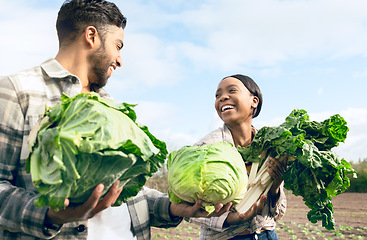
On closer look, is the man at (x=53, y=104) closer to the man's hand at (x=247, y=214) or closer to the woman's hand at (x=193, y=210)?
the woman's hand at (x=193, y=210)

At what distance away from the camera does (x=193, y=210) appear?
9.21ft

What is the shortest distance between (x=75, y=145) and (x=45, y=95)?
0.90 metres

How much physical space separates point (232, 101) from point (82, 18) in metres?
1.72

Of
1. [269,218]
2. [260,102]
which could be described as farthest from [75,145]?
[260,102]

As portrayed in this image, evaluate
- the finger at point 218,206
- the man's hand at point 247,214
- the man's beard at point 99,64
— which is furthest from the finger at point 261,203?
the man's beard at point 99,64

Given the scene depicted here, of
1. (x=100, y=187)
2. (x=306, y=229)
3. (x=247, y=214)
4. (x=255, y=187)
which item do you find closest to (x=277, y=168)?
(x=255, y=187)

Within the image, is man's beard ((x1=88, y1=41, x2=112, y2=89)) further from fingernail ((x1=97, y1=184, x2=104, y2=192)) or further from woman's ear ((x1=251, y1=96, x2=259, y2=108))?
woman's ear ((x1=251, y1=96, x2=259, y2=108))

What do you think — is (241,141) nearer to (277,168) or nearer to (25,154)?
(277,168)

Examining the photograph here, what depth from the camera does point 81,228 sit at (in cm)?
249

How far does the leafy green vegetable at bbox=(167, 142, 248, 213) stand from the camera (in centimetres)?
275

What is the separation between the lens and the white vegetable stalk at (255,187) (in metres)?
3.53

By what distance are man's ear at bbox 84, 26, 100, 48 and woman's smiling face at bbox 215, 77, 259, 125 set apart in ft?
4.98

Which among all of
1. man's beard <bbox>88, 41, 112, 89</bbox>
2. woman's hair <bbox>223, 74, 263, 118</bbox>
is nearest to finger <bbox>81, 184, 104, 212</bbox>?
man's beard <bbox>88, 41, 112, 89</bbox>

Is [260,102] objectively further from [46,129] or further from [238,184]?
[46,129]
